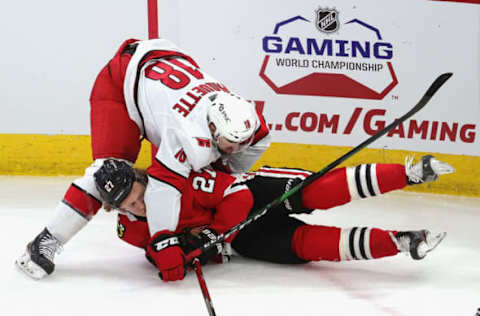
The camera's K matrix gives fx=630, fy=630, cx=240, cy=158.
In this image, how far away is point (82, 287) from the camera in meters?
2.14

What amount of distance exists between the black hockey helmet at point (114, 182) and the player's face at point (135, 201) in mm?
24

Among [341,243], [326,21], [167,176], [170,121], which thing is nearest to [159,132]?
[170,121]

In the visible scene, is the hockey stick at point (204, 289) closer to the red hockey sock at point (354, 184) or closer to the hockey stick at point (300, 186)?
the hockey stick at point (300, 186)

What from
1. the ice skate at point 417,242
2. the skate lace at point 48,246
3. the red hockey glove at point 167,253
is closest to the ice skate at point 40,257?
the skate lace at point 48,246

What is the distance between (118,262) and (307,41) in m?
1.84

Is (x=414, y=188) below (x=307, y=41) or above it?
below

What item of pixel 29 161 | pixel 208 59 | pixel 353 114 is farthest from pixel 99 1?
pixel 353 114

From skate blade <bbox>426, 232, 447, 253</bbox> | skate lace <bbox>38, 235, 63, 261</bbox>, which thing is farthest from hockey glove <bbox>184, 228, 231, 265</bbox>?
skate blade <bbox>426, 232, 447, 253</bbox>

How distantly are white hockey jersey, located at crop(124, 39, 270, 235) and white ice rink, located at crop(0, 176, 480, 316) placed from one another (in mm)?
265

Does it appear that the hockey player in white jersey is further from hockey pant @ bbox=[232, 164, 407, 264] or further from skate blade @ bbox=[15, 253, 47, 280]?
hockey pant @ bbox=[232, 164, 407, 264]

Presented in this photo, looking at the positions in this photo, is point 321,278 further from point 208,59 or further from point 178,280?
point 208,59

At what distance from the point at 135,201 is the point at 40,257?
39 cm

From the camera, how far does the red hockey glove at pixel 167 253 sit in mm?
2096

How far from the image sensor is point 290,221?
2.41 m
